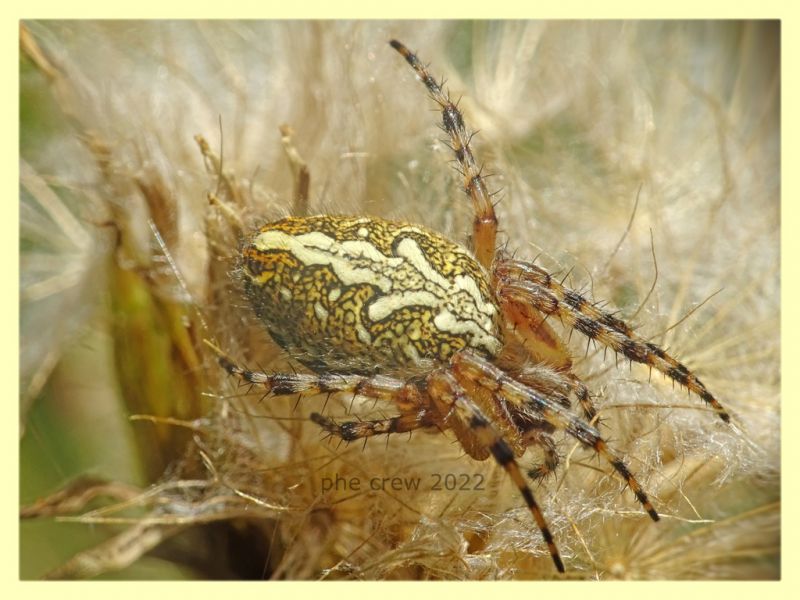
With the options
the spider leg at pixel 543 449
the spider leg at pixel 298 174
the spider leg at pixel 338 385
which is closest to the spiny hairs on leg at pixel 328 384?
the spider leg at pixel 338 385

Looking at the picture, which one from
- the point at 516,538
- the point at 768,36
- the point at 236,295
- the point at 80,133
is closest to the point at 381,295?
the point at 236,295

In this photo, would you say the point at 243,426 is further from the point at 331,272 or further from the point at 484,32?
the point at 484,32

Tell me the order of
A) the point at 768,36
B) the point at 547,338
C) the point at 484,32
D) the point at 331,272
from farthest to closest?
the point at 484,32 < the point at 768,36 < the point at 547,338 < the point at 331,272

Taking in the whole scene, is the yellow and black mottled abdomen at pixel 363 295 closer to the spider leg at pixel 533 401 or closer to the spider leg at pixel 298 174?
the spider leg at pixel 533 401

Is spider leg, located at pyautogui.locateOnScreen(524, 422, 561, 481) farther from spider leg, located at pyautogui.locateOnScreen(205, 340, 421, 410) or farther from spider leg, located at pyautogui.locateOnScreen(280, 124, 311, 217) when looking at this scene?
spider leg, located at pyautogui.locateOnScreen(280, 124, 311, 217)

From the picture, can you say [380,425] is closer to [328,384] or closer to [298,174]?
[328,384]

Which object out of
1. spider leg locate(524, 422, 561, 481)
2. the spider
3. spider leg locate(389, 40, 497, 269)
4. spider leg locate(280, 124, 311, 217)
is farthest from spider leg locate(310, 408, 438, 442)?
spider leg locate(280, 124, 311, 217)

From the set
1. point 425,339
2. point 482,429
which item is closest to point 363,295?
point 425,339
